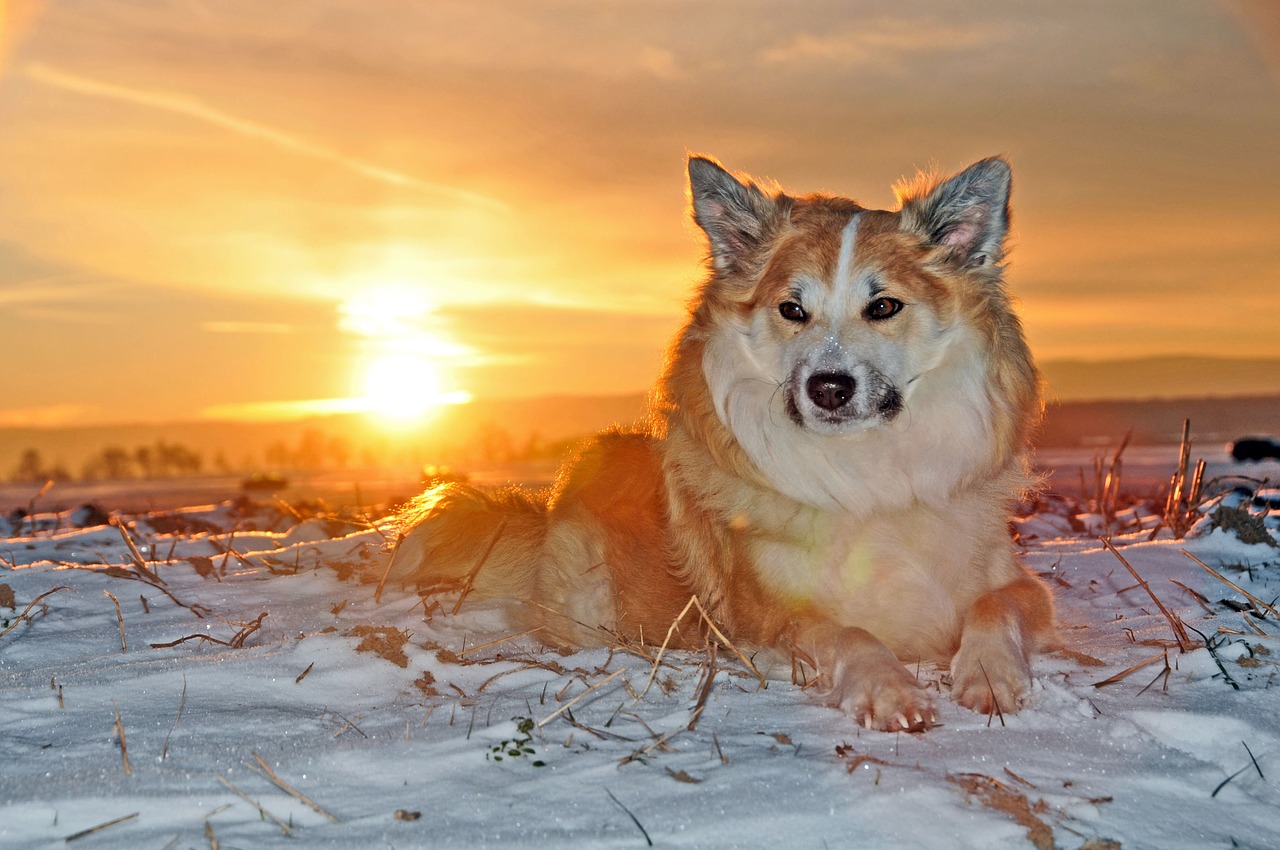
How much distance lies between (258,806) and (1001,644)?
7.59 ft

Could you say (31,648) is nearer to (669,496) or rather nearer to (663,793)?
(669,496)

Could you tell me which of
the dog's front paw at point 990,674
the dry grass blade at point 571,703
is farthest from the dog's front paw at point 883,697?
the dry grass blade at point 571,703

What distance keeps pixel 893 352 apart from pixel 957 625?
1061mm

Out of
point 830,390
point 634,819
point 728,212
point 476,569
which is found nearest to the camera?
point 634,819

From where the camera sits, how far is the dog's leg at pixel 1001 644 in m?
3.05

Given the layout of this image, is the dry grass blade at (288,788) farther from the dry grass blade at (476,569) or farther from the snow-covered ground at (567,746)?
the dry grass blade at (476,569)

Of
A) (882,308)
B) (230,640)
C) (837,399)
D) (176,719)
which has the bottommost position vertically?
(230,640)

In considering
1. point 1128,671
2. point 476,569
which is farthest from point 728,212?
point 1128,671

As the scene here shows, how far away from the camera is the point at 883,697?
114 inches

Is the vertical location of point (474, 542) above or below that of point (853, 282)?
below

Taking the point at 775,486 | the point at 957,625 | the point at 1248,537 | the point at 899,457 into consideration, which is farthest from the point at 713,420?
the point at 1248,537

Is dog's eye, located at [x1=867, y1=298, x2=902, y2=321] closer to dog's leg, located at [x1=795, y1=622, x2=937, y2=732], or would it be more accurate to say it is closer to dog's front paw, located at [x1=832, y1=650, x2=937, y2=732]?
dog's leg, located at [x1=795, y1=622, x2=937, y2=732]

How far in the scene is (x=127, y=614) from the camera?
4.47 meters

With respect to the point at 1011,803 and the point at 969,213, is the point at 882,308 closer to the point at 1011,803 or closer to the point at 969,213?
the point at 969,213
